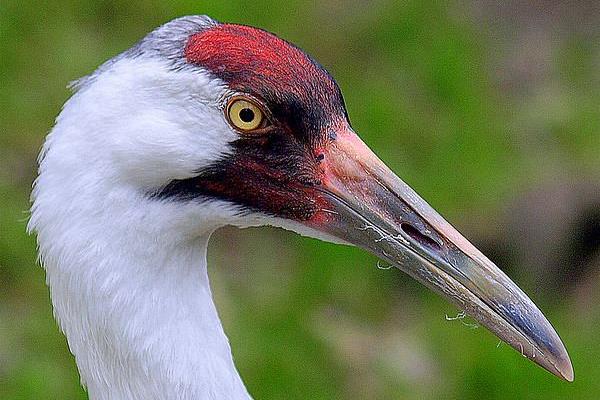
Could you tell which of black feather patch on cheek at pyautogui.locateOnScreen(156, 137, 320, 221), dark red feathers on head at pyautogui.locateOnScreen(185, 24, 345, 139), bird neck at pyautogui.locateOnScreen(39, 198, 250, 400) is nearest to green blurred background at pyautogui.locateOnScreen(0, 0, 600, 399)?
bird neck at pyautogui.locateOnScreen(39, 198, 250, 400)

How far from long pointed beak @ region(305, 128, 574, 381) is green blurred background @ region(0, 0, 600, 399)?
238 cm

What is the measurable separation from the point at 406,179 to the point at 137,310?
11.6 ft

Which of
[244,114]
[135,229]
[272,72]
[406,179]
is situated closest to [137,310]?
[135,229]

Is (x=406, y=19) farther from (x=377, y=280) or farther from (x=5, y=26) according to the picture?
(x=5, y=26)

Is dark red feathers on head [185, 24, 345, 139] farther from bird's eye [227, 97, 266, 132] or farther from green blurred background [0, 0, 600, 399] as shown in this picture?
green blurred background [0, 0, 600, 399]

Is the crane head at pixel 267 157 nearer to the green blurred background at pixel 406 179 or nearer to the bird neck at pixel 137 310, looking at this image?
the bird neck at pixel 137 310

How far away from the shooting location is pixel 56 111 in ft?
22.1

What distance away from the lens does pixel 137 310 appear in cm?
321

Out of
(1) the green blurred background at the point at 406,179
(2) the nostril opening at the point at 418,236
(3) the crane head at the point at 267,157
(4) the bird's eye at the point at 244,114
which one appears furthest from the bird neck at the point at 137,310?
(1) the green blurred background at the point at 406,179

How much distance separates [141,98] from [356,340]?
3.09m

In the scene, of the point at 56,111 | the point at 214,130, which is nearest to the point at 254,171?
the point at 214,130

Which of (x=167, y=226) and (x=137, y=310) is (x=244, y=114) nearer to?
(x=167, y=226)

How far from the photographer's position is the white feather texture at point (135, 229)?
3111mm

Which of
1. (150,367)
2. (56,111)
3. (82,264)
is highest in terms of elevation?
(82,264)
